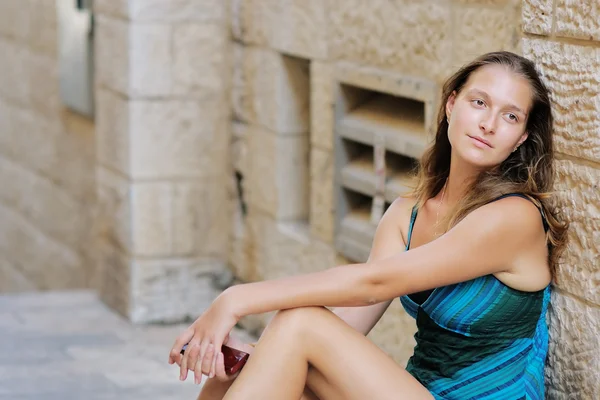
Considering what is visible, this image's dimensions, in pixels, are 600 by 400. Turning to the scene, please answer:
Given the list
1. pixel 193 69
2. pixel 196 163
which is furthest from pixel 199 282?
pixel 193 69

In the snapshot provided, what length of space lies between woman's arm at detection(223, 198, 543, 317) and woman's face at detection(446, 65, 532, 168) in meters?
0.13

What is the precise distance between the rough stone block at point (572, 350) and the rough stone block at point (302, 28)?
1.95 metres

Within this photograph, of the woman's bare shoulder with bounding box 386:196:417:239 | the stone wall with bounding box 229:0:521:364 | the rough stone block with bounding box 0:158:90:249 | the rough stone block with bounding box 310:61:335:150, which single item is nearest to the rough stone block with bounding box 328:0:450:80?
the stone wall with bounding box 229:0:521:364

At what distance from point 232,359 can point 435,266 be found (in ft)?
1.80

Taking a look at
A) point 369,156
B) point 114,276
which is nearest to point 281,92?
point 369,156

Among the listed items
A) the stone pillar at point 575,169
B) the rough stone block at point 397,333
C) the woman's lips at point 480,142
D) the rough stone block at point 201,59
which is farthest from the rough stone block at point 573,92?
the rough stone block at point 201,59

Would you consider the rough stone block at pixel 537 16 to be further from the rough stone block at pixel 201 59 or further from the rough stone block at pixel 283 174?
the rough stone block at pixel 201 59

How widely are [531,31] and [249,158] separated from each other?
2.50 meters

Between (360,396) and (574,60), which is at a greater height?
(574,60)

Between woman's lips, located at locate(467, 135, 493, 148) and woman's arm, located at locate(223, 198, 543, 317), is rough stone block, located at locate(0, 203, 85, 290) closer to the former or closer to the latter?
woman's arm, located at locate(223, 198, 543, 317)

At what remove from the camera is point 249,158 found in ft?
17.0

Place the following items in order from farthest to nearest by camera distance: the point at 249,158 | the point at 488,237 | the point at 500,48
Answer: the point at 249,158, the point at 500,48, the point at 488,237

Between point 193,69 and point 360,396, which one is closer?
point 360,396

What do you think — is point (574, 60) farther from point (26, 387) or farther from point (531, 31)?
point (26, 387)
